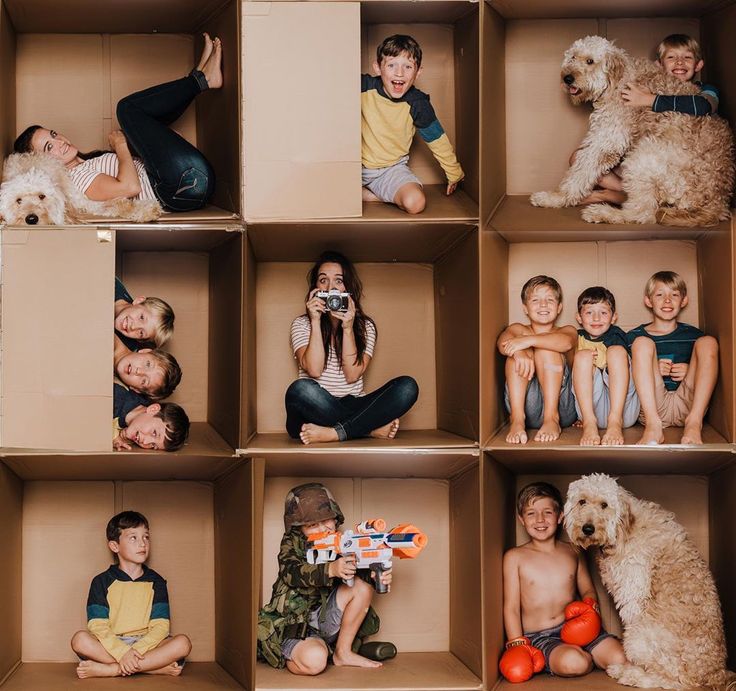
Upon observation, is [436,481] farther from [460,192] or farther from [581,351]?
[460,192]

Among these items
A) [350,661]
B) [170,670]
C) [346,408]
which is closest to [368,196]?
[346,408]

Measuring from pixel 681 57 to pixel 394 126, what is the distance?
68 cm

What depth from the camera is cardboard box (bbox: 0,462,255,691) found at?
2475mm

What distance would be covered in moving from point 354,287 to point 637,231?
67 centimetres

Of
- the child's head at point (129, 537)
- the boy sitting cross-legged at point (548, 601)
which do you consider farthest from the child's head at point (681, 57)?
the child's head at point (129, 537)

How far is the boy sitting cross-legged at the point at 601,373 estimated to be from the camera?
2340mm

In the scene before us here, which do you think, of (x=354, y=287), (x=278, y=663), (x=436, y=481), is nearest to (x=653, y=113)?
(x=354, y=287)

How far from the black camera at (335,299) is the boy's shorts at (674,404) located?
73cm

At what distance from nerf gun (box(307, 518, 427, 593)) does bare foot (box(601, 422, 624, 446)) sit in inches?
17.4

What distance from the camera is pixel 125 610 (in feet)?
7.89

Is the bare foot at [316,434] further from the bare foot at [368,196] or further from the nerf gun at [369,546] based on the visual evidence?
the bare foot at [368,196]

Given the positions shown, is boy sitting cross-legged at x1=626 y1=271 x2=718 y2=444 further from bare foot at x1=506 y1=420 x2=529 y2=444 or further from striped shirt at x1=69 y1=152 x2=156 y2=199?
striped shirt at x1=69 y1=152 x2=156 y2=199

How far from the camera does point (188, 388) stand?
8.50 feet

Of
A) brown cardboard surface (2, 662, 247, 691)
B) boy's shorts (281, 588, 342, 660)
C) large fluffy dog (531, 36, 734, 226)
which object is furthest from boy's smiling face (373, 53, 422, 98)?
brown cardboard surface (2, 662, 247, 691)
